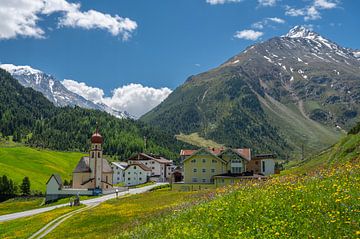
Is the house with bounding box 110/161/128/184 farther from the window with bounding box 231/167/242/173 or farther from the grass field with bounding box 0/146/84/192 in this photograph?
the window with bounding box 231/167/242/173

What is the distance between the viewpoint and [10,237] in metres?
38.2

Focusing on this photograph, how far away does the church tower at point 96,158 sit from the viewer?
11444 cm

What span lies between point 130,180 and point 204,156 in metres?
77.5

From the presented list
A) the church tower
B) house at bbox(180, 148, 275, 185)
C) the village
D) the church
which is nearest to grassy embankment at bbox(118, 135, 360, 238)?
the village

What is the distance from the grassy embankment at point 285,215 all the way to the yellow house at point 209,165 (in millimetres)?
68619

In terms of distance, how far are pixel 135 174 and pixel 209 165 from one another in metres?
76.9

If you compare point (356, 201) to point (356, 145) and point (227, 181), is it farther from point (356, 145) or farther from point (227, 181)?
point (227, 181)

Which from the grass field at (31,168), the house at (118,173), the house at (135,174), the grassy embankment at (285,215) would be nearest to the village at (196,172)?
the house at (135,174)

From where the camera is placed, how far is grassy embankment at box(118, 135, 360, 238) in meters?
12.2

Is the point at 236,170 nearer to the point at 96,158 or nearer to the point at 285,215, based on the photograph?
the point at 96,158

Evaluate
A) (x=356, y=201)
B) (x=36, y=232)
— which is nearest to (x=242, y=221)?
(x=356, y=201)

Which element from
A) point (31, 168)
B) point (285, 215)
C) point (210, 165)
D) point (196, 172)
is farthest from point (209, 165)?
point (31, 168)

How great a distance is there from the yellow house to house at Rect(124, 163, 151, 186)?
240 ft

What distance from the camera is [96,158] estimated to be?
11550 cm
